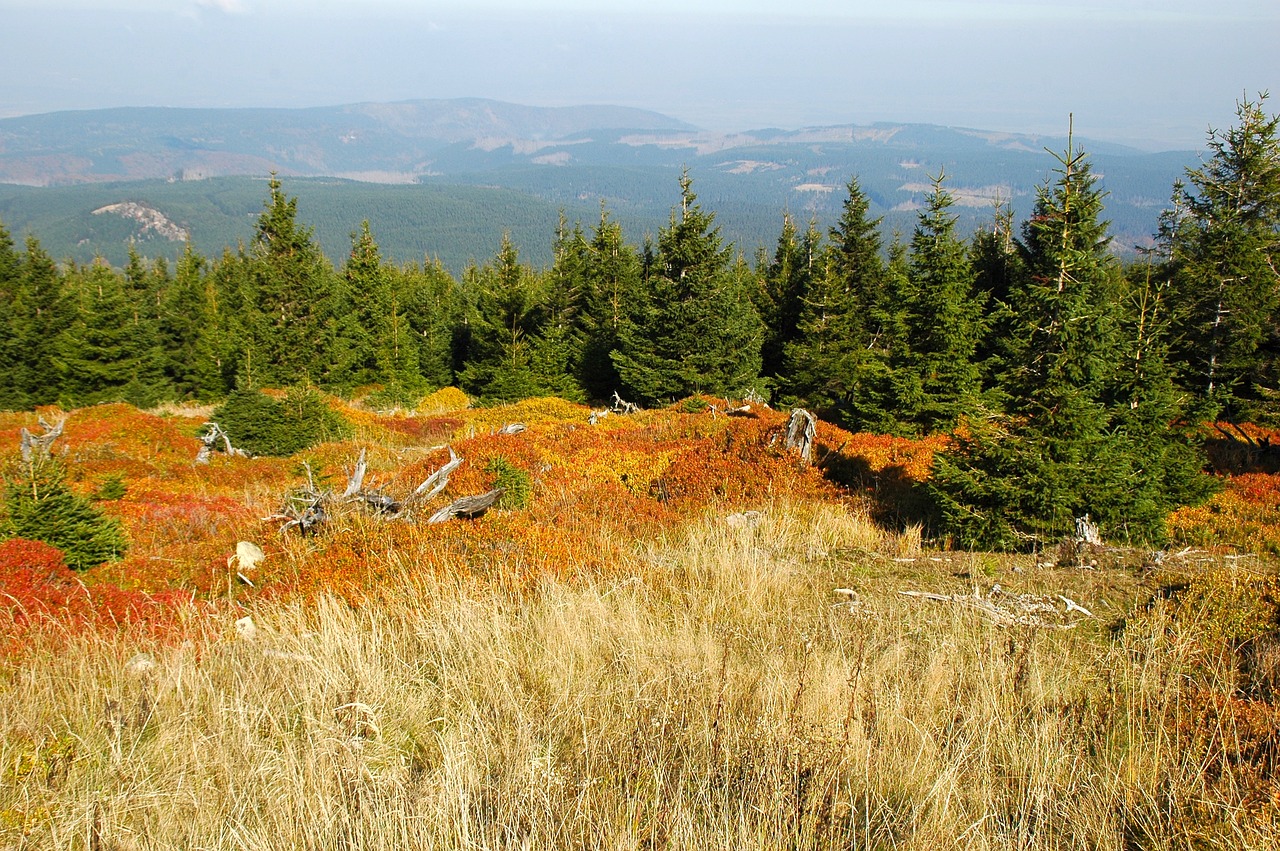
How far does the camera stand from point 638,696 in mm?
3066

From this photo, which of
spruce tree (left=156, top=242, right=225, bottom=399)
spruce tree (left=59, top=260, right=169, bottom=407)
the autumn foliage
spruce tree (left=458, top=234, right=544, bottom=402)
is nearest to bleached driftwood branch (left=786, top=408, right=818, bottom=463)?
the autumn foliage

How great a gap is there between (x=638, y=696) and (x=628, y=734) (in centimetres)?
23

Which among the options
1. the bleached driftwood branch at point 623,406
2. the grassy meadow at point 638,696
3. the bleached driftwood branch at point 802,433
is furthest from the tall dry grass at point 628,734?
the bleached driftwood branch at point 623,406

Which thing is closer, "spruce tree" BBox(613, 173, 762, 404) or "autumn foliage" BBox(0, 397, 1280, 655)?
"autumn foliage" BBox(0, 397, 1280, 655)

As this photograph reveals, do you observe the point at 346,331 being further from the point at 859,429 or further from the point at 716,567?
the point at 716,567

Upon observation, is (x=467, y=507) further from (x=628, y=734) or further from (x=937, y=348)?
(x=937, y=348)

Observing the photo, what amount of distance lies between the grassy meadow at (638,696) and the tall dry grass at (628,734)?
18mm

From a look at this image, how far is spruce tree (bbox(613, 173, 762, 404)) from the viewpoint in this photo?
24859mm

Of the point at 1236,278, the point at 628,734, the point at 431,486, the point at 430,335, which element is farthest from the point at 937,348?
the point at 430,335

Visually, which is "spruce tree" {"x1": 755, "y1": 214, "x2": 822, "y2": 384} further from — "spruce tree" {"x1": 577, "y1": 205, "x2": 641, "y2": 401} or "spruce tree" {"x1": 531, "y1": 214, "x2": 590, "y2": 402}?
"spruce tree" {"x1": 531, "y1": 214, "x2": 590, "y2": 402}

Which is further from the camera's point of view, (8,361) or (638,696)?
(8,361)

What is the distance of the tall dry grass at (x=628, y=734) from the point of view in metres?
2.35

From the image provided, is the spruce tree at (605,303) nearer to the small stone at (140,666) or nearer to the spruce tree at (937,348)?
the spruce tree at (937,348)

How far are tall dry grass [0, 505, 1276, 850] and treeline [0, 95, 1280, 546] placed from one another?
3.16 m
